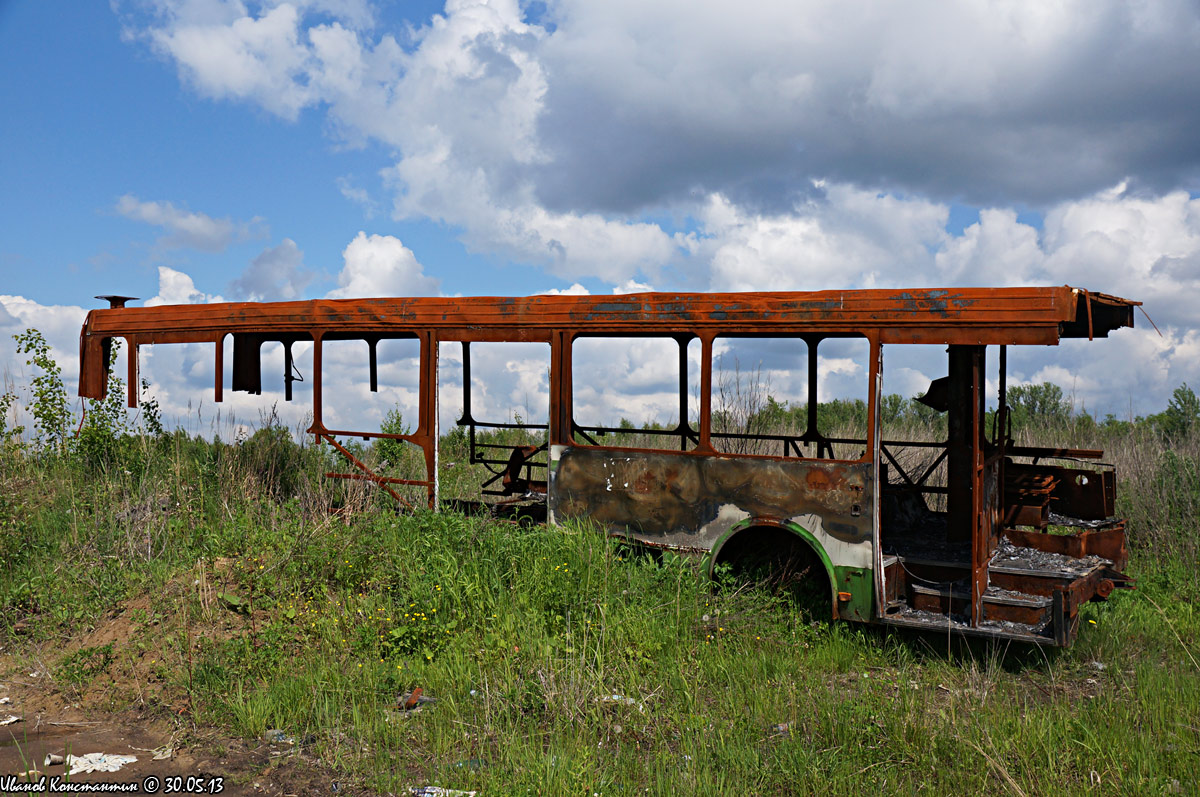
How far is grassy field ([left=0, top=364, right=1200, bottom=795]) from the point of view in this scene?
4.60 m

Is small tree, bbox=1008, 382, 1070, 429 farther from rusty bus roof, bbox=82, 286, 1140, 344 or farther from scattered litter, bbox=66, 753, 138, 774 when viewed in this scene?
scattered litter, bbox=66, 753, 138, 774

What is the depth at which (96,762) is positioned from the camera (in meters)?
5.02

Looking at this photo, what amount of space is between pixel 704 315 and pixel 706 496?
144 centimetres

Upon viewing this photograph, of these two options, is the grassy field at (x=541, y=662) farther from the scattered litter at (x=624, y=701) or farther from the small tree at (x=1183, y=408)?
the small tree at (x=1183, y=408)

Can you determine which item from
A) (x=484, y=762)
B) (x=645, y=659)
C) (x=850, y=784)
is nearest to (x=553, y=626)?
(x=645, y=659)

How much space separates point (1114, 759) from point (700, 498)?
3165mm

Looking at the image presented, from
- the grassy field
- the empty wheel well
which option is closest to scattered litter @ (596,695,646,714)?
the grassy field

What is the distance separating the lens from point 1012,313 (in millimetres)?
5914

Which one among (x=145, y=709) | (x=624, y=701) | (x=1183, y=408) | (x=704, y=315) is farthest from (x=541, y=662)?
(x=1183, y=408)

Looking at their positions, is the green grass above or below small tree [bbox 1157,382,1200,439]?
below

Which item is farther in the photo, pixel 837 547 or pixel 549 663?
pixel 837 547

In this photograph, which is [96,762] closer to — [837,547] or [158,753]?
[158,753]

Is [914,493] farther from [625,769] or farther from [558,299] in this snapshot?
[625,769]

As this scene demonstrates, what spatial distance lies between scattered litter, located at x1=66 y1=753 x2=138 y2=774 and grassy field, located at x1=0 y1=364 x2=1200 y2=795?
419 mm
